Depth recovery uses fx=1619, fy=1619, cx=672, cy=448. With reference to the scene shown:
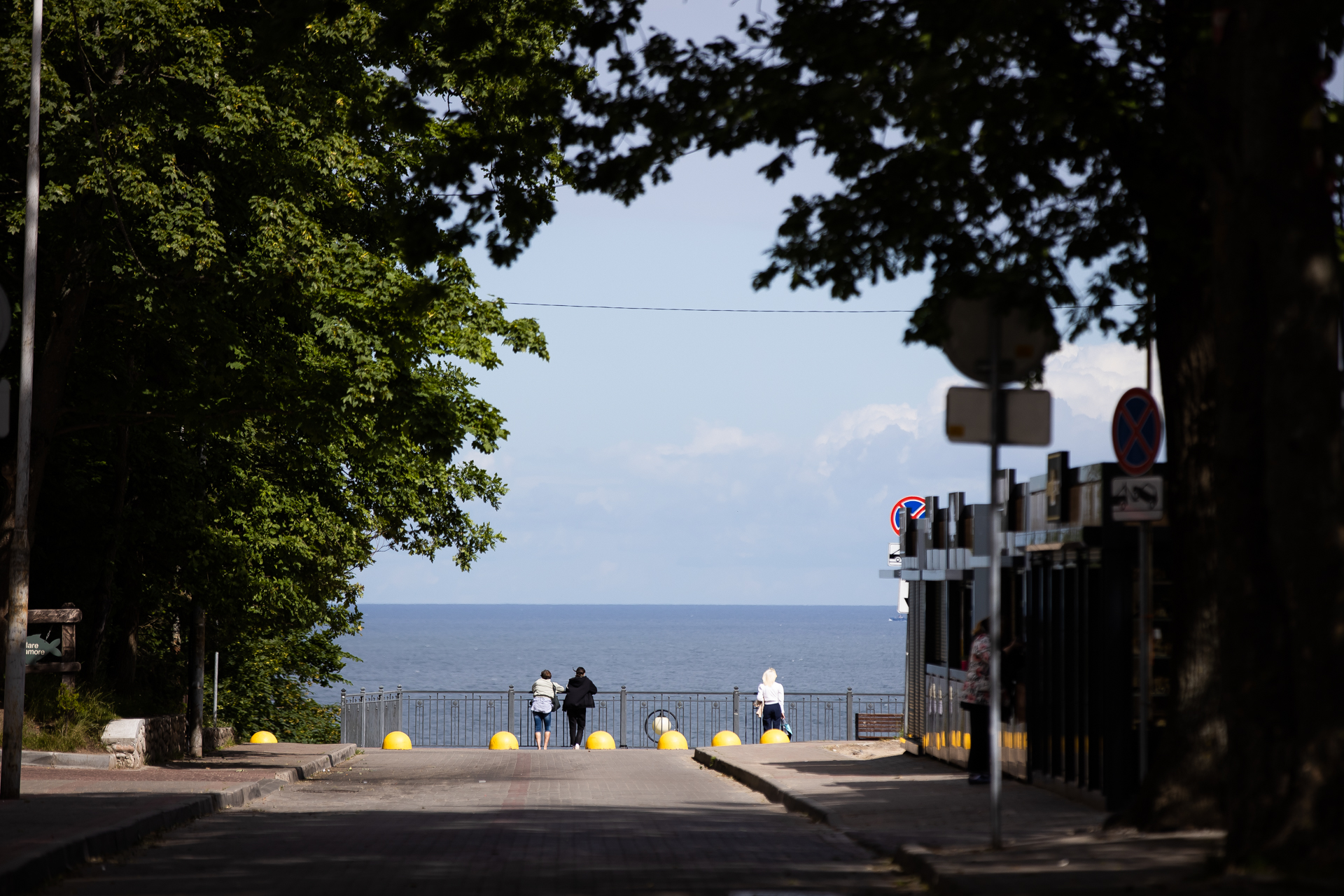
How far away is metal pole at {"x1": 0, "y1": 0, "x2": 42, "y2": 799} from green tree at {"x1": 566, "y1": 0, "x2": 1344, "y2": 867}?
22.0 feet

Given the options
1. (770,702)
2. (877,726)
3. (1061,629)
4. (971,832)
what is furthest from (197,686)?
(971,832)

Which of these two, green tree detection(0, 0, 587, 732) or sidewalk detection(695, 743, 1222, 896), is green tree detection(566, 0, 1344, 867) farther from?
green tree detection(0, 0, 587, 732)

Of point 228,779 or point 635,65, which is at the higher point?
point 635,65

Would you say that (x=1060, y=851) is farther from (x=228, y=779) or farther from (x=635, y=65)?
(x=228, y=779)

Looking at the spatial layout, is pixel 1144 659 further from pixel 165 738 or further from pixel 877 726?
pixel 877 726

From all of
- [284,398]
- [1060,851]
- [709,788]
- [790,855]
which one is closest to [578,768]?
[709,788]

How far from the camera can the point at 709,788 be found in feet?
62.9

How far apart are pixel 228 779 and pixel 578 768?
611 cm

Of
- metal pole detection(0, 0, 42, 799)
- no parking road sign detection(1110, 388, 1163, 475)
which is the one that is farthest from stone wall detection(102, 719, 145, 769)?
no parking road sign detection(1110, 388, 1163, 475)

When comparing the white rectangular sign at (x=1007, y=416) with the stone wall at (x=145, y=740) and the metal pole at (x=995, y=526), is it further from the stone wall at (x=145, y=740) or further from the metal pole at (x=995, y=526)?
the stone wall at (x=145, y=740)

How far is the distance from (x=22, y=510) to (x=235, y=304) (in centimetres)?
559

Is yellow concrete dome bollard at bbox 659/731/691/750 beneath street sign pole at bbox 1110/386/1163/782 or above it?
beneath

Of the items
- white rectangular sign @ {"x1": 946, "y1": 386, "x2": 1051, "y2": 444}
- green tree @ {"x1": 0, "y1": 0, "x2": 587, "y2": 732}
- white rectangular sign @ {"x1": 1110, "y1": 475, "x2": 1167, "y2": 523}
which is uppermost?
green tree @ {"x1": 0, "y1": 0, "x2": 587, "y2": 732}

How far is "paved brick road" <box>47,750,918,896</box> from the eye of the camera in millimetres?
9578
